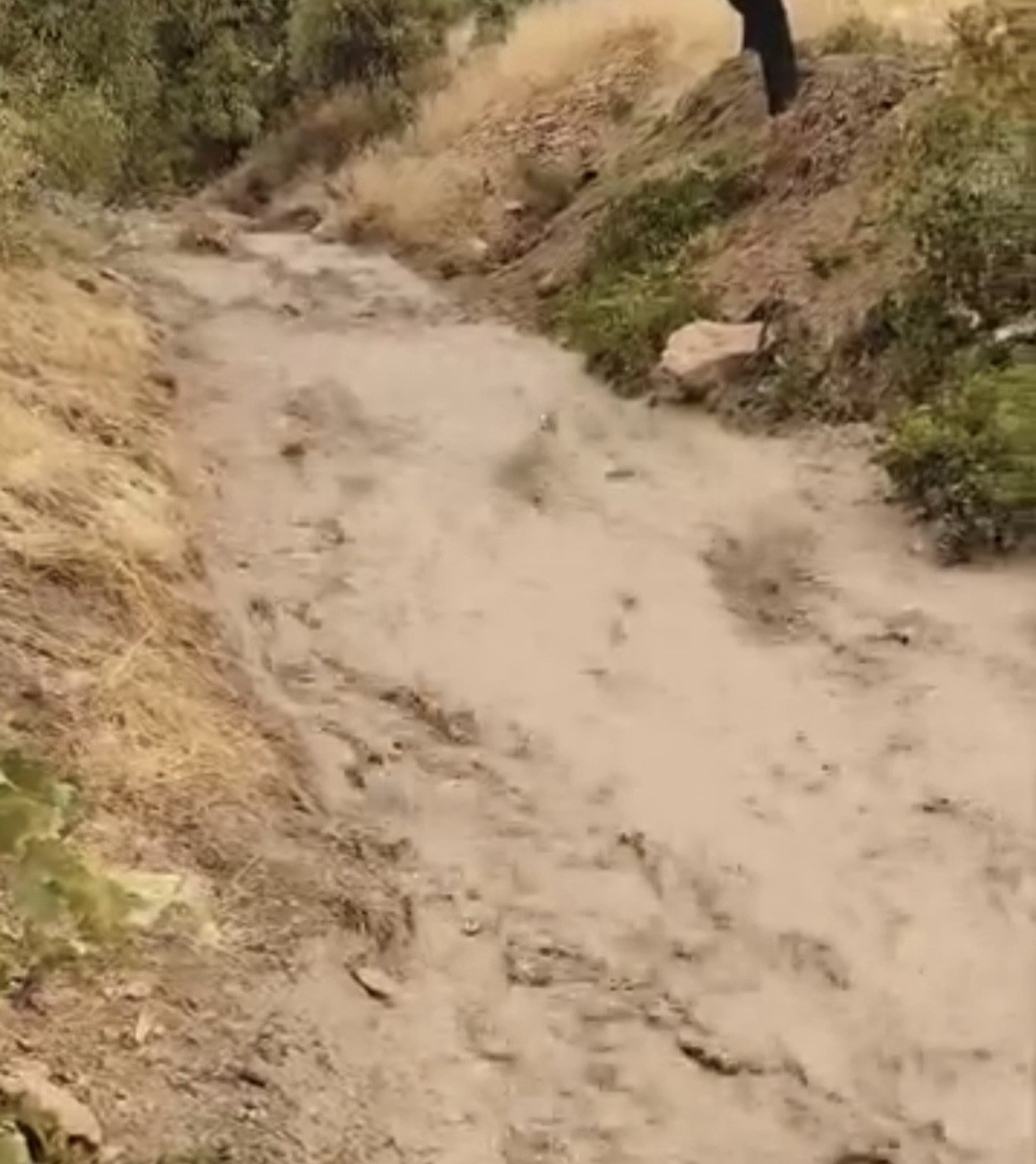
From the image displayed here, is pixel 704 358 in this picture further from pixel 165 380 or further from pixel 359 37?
pixel 359 37

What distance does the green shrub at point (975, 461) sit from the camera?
23.1 feet

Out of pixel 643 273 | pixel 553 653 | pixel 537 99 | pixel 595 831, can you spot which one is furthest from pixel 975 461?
pixel 537 99

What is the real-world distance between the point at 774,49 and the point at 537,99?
349 centimetres

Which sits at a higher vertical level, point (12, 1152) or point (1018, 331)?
point (12, 1152)

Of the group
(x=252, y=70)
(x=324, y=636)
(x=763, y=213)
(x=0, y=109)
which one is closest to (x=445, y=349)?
(x=763, y=213)

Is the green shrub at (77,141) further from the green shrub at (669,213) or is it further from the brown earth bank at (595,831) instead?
the brown earth bank at (595,831)

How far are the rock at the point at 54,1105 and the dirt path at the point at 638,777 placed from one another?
0.39m

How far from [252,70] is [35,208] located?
8.13 m

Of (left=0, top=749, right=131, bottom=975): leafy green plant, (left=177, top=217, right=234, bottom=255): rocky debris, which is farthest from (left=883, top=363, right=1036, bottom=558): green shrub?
(left=177, top=217, right=234, bottom=255): rocky debris

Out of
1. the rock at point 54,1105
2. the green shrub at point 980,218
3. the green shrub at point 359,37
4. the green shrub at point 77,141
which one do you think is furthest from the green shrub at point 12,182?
the green shrub at point 359,37

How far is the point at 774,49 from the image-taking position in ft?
38.2

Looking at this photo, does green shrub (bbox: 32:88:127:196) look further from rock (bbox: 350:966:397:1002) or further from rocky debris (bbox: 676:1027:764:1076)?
rocky debris (bbox: 676:1027:764:1076)

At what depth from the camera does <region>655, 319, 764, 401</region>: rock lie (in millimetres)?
9156

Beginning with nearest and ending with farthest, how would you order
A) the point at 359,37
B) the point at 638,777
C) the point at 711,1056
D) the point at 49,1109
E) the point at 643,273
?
the point at 49,1109, the point at 711,1056, the point at 638,777, the point at 643,273, the point at 359,37
